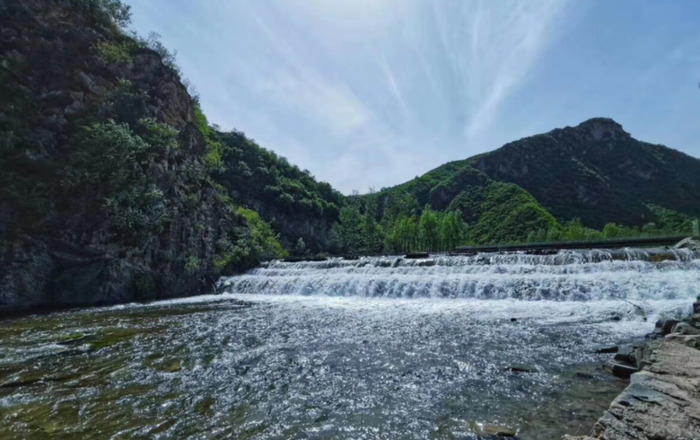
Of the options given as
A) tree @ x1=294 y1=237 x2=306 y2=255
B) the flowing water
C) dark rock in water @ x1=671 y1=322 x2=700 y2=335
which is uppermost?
tree @ x1=294 y1=237 x2=306 y2=255

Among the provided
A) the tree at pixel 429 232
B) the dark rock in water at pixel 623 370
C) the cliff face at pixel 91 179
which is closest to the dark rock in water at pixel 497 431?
the dark rock in water at pixel 623 370

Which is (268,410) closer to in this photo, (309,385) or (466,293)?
(309,385)

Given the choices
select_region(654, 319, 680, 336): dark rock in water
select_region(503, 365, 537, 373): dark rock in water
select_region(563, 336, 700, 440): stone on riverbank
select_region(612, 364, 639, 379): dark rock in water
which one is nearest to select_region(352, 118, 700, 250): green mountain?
select_region(654, 319, 680, 336): dark rock in water

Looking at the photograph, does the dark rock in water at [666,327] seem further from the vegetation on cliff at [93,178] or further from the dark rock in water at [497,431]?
the vegetation on cliff at [93,178]

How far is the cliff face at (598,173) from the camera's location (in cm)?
10025

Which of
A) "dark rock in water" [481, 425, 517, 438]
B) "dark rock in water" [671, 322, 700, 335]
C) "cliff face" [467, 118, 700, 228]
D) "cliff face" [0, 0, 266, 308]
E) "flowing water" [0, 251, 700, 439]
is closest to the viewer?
"dark rock in water" [481, 425, 517, 438]

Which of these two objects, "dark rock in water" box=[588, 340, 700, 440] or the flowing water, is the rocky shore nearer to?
"dark rock in water" box=[588, 340, 700, 440]

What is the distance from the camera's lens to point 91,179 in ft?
74.7

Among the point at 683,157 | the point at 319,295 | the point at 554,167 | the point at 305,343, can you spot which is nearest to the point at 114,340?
the point at 305,343

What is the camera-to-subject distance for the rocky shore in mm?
3674

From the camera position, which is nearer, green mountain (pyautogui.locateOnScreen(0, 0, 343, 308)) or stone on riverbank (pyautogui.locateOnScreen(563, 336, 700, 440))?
stone on riverbank (pyautogui.locateOnScreen(563, 336, 700, 440))

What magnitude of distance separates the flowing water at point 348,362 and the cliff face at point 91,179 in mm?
5567

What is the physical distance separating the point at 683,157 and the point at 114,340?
6656 inches

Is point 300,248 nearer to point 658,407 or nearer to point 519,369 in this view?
point 519,369
